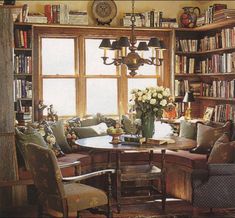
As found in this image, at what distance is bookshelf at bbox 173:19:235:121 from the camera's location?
6.66 m

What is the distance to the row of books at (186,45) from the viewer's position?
744cm

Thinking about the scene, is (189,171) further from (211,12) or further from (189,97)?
(211,12)

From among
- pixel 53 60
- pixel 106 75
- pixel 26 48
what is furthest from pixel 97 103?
pixel 26 48

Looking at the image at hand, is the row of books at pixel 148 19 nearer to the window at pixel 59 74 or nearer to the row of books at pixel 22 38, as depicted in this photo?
the window at pixel 59 74

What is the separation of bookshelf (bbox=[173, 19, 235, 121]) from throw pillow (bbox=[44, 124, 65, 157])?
237cm

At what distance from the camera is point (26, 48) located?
672cm

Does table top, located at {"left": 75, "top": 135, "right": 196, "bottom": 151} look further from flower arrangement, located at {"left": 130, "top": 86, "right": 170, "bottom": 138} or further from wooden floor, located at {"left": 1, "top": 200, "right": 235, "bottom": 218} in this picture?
wooden floor, located at {"left": 1, "top": 200, "right": 235, "bottom": 218}

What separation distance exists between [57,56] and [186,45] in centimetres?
203

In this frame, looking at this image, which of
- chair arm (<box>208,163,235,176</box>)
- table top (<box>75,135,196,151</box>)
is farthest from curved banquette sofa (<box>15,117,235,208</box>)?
table top (<box>75,135,196,151</box>)

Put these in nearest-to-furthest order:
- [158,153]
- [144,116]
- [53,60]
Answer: [144,116] < [158,153] < [53,60]

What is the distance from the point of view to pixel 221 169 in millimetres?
4719

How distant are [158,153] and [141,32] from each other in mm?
2049

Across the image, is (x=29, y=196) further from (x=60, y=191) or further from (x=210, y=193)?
(x=210, y=193)

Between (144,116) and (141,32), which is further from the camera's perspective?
(141,32)
